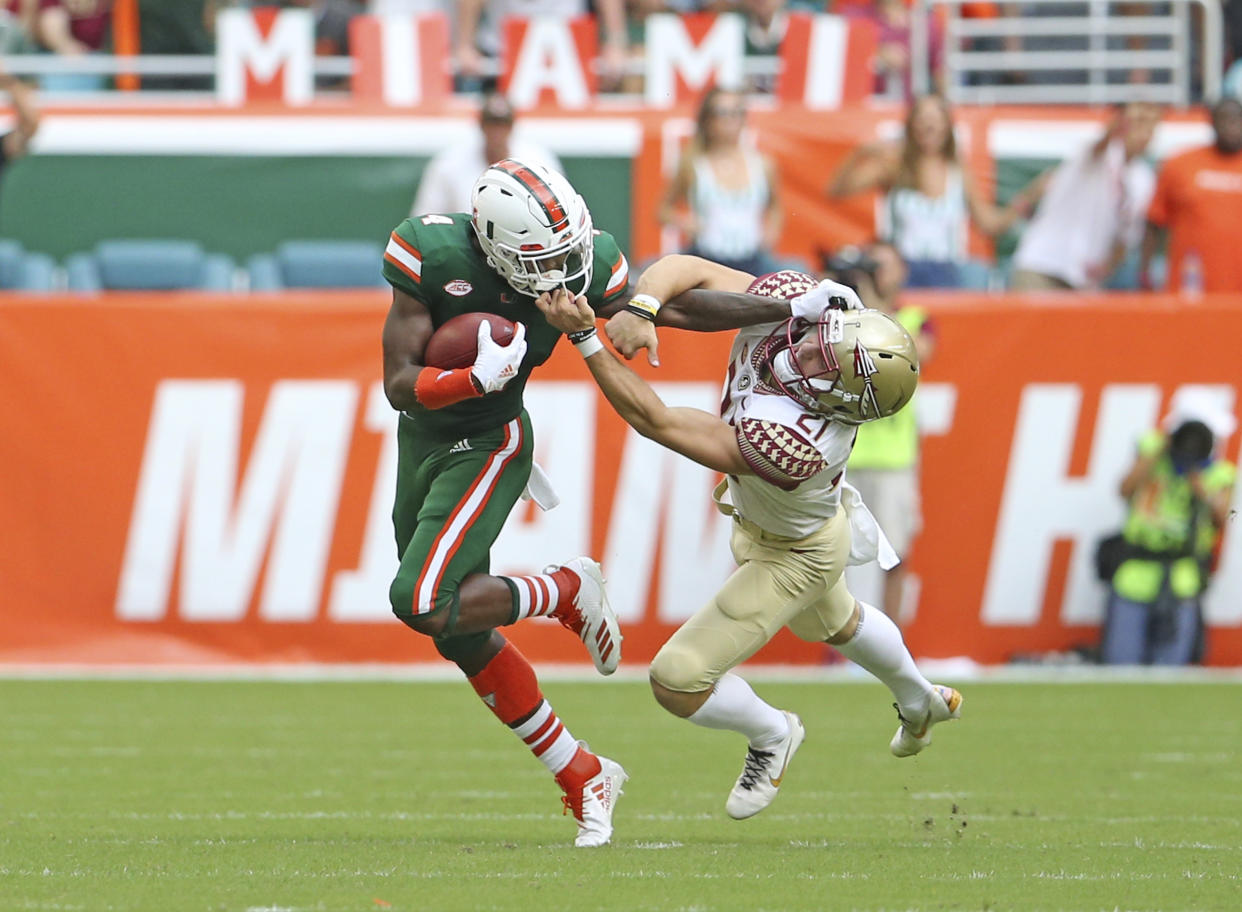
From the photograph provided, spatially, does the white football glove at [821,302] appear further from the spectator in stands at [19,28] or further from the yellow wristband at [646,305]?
the spectator in stands at [19,28]

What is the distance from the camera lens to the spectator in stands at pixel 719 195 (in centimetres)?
1038

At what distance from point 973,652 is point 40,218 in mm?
6202

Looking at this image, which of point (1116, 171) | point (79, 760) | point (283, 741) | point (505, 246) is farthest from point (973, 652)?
point (505, 246)

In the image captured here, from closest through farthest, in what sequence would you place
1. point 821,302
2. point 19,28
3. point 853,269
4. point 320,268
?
point 821,302 → point 853,269 → point 320,268 → point 19,28

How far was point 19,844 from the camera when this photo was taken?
524 centimetres

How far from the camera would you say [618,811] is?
6.23m

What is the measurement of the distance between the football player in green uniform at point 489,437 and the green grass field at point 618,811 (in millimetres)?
440

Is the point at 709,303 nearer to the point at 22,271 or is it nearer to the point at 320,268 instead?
the point at 320,268

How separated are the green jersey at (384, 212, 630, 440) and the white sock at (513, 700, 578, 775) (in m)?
0.82

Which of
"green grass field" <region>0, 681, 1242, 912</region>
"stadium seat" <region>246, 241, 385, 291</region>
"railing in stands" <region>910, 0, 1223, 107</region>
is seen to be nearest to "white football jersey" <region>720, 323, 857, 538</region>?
"green grass field" <region>0, 681, 1242, 912</region>

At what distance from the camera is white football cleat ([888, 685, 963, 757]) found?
19.7 feet

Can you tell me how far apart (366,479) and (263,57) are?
3872 millimetres

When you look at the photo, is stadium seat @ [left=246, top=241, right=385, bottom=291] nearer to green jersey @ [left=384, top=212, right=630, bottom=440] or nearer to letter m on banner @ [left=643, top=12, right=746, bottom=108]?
letter m on banner @ [left=643, top=12, right=746, bottom=108]

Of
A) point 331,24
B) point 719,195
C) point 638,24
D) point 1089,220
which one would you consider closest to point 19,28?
point 331,24
